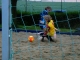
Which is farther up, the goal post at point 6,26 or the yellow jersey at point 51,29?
the goal post at point 6,26

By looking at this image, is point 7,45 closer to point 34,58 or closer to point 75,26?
point 34,58

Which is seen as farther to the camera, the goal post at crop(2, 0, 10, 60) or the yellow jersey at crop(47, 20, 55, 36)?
the yellow jersey at crop(47, 20, 55, 36)

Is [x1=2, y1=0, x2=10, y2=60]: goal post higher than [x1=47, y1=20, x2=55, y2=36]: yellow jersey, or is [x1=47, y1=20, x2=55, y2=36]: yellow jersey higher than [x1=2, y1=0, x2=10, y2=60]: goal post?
[x1=2, y1=0, x2=10, y2=60]: goal post

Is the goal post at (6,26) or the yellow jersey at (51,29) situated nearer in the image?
the goal post at (6,26)

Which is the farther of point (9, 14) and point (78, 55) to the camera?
point (78, 55)

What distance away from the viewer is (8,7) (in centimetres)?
397

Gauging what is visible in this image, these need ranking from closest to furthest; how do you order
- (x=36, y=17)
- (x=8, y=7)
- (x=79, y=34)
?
(x=8, y=7)
(x=79, y=34)
(x=36, y=17)

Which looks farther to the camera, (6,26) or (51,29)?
(51,29)

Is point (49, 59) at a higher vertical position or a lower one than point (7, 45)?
lower

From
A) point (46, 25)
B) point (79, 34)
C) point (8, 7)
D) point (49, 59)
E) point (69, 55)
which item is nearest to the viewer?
point (8, 7)

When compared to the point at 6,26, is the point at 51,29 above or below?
below

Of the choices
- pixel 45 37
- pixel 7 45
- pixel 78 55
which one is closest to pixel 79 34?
pixel 45 37

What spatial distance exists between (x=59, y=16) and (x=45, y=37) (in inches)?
141

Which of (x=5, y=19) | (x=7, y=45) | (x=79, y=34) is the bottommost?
(x=79, y=34)
